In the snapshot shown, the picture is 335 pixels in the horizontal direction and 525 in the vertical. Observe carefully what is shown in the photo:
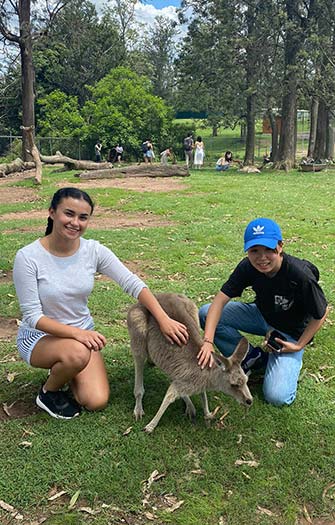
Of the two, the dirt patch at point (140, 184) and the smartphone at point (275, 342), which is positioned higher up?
the dirt patch at point (140, 184)

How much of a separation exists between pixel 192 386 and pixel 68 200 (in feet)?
4.33

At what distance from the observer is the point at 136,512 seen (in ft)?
8.36

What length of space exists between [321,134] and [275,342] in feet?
73.4

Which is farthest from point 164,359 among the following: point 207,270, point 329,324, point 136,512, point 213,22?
point 213,22

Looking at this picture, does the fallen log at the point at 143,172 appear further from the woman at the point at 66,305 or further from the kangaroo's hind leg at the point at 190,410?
the kangaroo's hind leg at the point at 190,410

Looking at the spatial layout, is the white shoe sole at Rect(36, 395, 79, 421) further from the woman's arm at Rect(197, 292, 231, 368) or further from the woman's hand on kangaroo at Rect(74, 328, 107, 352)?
the woman's arm at Rect(197, 292, 231, 368)

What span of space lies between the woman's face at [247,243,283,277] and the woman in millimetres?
612

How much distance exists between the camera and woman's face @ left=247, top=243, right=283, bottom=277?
10.5 feet

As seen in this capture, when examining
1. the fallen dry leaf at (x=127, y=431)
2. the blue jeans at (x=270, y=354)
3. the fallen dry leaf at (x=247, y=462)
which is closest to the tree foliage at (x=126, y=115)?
the blue jeans at (x=270, y=354)

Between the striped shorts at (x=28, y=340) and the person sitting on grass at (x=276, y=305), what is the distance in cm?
103

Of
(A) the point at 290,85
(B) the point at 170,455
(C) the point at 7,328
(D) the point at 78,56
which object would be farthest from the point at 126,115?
(B) the point at 170,455

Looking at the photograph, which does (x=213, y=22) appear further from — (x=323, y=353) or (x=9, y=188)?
(x=323, y=353)

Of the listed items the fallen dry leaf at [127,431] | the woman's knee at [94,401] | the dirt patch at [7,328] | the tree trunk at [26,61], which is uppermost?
the tree trunk at [26,61]

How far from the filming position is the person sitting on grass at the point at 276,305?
3.19 m
